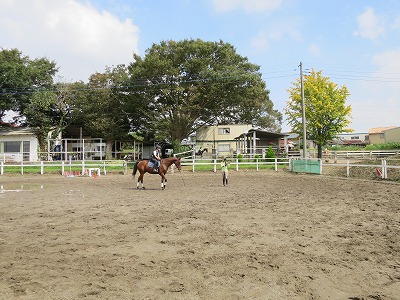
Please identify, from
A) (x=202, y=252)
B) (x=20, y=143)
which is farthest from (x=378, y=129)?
(x=202, y=252)

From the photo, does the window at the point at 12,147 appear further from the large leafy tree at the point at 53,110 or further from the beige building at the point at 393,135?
the beige building at the point at 393,135

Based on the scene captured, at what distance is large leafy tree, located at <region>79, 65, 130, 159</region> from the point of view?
38781 millimetres

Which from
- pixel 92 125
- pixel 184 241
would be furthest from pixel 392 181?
pixel 92 125

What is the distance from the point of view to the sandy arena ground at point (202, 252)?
13.0ft

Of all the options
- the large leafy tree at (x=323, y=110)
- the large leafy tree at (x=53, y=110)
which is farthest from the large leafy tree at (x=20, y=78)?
the large leafy tree at (x=323, y=110)

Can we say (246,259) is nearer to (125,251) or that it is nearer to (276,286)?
(276,286)

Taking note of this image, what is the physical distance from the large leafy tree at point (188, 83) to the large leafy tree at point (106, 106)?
11.8 feet

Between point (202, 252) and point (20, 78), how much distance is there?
37.9 metres

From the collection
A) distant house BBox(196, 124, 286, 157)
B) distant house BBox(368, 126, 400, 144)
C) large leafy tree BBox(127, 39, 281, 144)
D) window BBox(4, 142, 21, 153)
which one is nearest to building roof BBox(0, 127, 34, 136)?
window BBox(4, 142, 21, 153)

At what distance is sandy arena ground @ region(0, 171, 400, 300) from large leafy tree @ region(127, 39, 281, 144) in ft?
81.8

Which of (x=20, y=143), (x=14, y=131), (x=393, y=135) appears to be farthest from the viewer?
(x=393, y=135)

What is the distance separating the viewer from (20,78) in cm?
3594

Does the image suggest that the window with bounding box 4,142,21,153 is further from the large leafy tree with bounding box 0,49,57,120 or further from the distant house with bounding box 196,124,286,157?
the distant house with bounding box 196,124,286,157

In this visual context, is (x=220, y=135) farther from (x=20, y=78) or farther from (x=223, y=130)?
(x=20, y=78)
